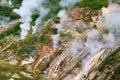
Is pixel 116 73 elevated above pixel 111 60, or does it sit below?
below

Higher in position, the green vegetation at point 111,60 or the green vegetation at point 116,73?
the green vegetation at point 111,60

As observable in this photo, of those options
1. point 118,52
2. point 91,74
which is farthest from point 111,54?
point 91,74

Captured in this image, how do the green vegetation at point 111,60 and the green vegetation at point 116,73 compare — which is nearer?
the green vegetation at point 116,73

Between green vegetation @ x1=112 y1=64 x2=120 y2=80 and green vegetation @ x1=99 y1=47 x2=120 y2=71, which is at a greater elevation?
green vegetation @ x1=99 y1=47 x2=120 y2=71

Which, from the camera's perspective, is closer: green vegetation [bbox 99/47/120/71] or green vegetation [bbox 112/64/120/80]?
green vegetation [bbox 112/64/120/80]

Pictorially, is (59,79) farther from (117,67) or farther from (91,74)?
(117,67)

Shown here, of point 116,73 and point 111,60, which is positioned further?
point 111,60

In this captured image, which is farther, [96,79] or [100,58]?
[100,58]

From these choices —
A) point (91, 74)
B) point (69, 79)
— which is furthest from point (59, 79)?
point (91, 74)

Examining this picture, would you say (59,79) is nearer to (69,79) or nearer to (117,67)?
(69,79)

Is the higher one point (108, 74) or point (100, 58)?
point (100, 58)
